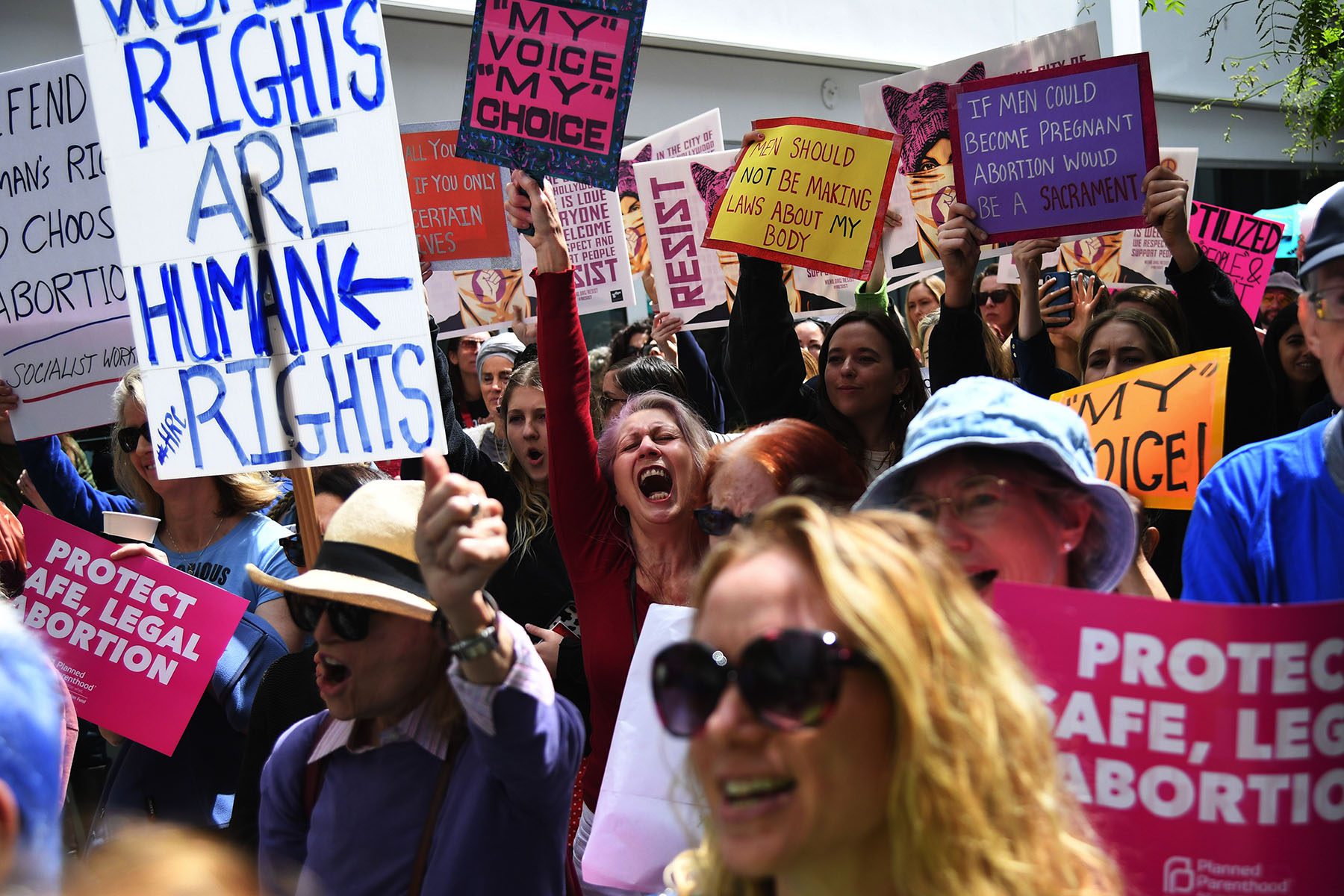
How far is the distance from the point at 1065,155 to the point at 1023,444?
238 cm

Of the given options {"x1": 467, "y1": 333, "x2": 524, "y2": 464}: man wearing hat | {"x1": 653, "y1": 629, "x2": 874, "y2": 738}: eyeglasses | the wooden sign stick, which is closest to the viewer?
{"x1": 653, "y1": 629, "x2": 874, "y2": 738}: eyeglasses

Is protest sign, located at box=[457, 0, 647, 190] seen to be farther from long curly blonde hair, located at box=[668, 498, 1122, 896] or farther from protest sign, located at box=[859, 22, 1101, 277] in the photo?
long curly blonde hair, located at box=[668, 498, 1122, 896]

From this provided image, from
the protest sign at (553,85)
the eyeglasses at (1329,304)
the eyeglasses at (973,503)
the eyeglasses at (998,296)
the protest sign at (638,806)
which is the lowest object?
the protest sign at (638,806)

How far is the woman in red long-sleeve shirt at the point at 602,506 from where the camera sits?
2.98 metres

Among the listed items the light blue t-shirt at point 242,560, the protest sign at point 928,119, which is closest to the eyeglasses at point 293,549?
the light blue t-shirt at point 242,560

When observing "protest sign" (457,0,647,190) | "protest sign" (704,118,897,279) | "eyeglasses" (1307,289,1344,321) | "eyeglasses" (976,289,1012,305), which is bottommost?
"eyeglasses" (1307,289,1344,321)

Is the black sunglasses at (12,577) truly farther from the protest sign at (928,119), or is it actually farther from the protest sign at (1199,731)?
the protest sign at (928,119)

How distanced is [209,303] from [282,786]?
147cm

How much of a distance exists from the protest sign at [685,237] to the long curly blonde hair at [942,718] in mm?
4453

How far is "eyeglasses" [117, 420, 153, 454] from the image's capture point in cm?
398

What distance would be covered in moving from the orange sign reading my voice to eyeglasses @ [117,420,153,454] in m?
2.82

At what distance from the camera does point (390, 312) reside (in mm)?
3121

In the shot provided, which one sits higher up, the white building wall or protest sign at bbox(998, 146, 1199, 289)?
the white building wall

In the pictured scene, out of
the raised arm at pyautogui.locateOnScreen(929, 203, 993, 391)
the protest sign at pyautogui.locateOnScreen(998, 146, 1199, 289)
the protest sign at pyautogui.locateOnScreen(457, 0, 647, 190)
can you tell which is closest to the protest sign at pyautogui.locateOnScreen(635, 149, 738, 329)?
the protest sign at pyautogui.locateOnScreen(998, 146, 1199, 289)
